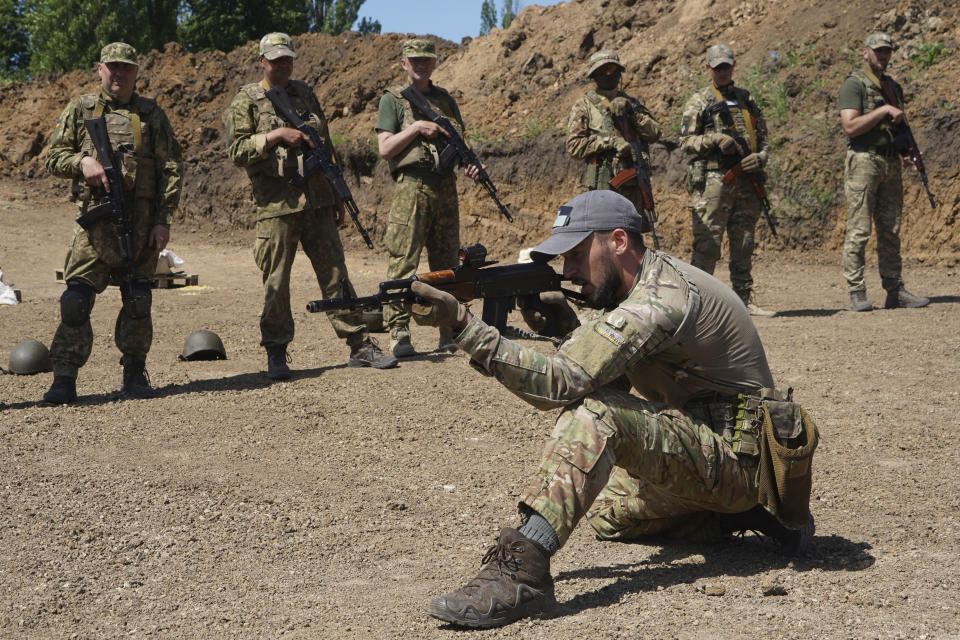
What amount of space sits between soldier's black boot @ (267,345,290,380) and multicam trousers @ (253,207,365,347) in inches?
1.8

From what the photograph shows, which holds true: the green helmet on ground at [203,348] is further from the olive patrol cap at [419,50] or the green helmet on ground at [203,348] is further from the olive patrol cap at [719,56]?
the olive patrol cap at [719,56]

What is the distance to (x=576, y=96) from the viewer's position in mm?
18219

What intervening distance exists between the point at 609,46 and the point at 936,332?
12081 mm

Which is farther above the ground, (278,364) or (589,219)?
(589,219)

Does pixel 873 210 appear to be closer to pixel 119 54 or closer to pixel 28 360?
pixel 119 54

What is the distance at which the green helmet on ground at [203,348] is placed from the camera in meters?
8.36

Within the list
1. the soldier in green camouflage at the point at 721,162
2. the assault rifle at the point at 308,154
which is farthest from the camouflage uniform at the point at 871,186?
the assault rifle at the point at 308,154

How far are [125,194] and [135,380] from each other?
1258mm

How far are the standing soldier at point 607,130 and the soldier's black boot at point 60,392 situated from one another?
4.87 meters

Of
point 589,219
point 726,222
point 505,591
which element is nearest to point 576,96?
point 726,222

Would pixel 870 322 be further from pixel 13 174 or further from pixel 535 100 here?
pixel 13 174

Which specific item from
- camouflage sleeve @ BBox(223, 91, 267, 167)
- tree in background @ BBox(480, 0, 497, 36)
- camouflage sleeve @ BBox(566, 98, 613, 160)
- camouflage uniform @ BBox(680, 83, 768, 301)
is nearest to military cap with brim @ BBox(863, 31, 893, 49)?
camouflage uniform @ BBox(680, 83, 768, 301)

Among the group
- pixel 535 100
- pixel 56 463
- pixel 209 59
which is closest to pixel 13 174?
pixel 209 59

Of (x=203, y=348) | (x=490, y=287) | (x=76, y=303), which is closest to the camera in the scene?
(x=490, y=287)
